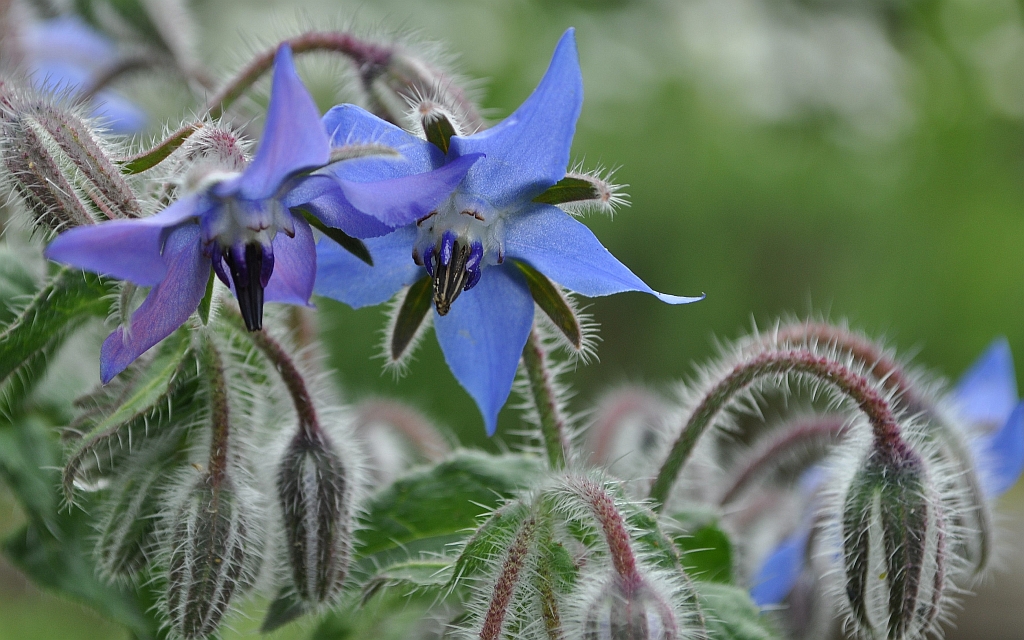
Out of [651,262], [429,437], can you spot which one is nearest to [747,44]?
[651,262]

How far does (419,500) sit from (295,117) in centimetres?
44

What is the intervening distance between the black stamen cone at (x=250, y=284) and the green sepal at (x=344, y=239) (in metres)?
0.06

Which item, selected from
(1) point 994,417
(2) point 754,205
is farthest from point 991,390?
(2) point 754,205

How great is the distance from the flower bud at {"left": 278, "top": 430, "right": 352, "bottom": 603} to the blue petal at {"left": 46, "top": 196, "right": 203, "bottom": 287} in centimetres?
24

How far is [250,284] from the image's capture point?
0.60 metres

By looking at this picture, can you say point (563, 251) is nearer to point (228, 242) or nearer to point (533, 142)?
point (533, 142)

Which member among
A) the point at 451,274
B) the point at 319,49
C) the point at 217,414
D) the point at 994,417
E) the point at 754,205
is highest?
the point at 754,205

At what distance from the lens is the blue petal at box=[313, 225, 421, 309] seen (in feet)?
2.35

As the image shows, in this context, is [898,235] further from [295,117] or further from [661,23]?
[295,117]

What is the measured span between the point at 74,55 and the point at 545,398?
905 mm

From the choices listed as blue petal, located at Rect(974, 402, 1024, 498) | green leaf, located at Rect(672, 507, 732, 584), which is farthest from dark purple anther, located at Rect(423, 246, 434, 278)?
blue petal, located at Rect(974, 402, 1024, 498)

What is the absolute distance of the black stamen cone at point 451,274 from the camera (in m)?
0.67

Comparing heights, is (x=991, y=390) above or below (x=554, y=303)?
above

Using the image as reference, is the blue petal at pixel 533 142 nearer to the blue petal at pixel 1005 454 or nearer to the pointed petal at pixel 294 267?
the pointed petal at pixel 294 267
